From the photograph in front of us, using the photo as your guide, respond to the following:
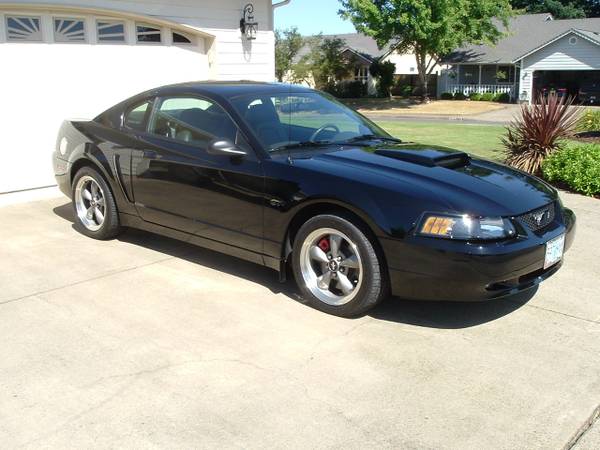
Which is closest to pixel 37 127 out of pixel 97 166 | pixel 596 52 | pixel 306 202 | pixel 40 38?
pixel 40 38

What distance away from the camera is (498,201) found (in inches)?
159

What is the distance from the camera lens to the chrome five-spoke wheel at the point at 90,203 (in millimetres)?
6109

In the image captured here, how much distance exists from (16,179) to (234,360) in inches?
233

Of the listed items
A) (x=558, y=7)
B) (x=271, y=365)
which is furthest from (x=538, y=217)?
(x=558, y=7)

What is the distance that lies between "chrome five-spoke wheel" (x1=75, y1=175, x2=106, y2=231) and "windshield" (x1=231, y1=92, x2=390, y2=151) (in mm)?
1930

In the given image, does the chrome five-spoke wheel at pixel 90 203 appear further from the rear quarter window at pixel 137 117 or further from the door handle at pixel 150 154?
the door handle at pixel 150 154

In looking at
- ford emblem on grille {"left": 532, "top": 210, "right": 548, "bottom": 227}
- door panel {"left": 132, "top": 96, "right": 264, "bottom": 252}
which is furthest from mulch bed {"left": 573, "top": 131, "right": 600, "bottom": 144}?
door panel {"left": 132, "top": 96, "right": 264, "bottom": 252}

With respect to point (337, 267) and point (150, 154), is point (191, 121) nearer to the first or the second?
point (150, 154)

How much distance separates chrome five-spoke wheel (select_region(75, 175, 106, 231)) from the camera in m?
6.11

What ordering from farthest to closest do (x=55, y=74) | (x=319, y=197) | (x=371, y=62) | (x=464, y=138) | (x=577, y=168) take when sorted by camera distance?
(x=371, y=62) < (x=464, y=138) < (x=55, y=74) < (x=577, y=168) < (x=319, y=197)

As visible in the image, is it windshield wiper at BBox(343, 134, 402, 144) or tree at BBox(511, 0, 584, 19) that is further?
tree at BBox(511, 0, 584, 19)

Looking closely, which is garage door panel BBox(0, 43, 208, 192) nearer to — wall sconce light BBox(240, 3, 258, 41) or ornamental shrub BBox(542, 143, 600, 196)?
wall sconce light BBox(240, 3, 258, 41)

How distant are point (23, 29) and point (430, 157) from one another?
6.20 meters

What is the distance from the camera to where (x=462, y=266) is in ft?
12.3
